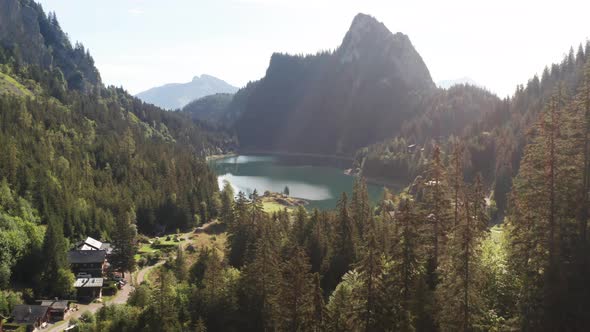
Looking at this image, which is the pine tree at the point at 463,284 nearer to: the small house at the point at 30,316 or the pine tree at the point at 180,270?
the pine tree at the point at 180,270

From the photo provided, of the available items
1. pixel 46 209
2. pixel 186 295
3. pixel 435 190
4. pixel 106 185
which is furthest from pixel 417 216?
pixel 106 185

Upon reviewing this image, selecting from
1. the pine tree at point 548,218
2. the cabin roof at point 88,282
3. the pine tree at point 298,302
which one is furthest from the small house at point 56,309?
the pine tree at point 548,218

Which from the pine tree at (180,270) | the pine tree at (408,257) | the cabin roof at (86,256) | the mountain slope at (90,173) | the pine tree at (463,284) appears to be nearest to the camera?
the pine tree at (463,284)

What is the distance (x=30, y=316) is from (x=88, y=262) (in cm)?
1731

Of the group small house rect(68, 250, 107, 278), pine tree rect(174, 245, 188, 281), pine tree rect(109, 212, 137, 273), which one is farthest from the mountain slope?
pine tree rect(174, 245, 188, 281)

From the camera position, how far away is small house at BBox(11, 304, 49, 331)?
178ft

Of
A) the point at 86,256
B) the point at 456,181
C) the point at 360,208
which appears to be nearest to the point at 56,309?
the point at 86,256

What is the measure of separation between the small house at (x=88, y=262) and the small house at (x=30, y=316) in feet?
47.0

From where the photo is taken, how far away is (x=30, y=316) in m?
54.9

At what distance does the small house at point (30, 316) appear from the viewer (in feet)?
178

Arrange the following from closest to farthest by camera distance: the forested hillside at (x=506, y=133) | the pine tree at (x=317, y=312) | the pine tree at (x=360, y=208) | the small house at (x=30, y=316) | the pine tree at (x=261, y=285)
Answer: the pine tree at (x=317, y=312) → the pine tree at (x=261, y=285) → the small house at (x=30, y=316) → the pine tree at (x=360, y=208) → the forested hillside at (x=506, y=133)

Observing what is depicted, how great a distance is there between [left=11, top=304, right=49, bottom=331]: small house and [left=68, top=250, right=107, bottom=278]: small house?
14329mm

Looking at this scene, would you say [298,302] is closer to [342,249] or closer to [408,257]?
[408,257]

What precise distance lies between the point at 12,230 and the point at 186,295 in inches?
1245
